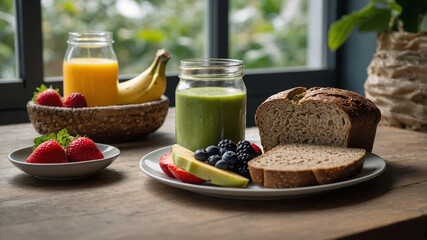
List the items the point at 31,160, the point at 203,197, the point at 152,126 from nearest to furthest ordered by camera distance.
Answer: the point at 203,197
the point at 31,160
the point at 152,126

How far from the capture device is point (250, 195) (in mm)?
1007

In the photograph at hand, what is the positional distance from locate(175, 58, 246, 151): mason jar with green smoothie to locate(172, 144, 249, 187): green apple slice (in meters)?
0.24

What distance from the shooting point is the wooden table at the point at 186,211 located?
0.87 meters

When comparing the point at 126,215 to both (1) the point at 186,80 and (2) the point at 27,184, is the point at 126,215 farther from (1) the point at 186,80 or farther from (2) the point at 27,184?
(1) the point at 186,80

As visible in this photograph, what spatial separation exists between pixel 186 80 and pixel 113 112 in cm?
29

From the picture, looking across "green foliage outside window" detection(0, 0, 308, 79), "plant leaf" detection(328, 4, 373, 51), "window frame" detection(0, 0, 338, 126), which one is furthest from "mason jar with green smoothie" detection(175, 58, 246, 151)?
"green foliage outside window" detection(0, 0, 308, 79)

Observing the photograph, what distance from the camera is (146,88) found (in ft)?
5.70

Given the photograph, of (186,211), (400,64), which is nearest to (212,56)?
(400,64)

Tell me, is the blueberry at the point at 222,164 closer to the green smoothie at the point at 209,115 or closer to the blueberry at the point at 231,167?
the blueberry at the point at 231,167

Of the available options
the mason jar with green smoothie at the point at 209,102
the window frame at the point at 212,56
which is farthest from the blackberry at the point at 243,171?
the window frame at the point at 212,56

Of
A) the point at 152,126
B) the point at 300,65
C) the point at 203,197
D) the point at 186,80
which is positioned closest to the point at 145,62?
the point at 300,65

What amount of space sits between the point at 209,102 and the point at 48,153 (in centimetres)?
40

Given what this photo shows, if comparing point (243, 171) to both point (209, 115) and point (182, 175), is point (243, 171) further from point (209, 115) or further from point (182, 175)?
point (209, 115)

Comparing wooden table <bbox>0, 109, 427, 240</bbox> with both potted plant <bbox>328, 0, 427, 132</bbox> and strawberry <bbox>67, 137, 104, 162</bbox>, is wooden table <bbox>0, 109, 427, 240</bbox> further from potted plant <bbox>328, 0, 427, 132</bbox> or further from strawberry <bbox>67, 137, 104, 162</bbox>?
potted plant <bbox>328, 0, 427, 132</bbox>
